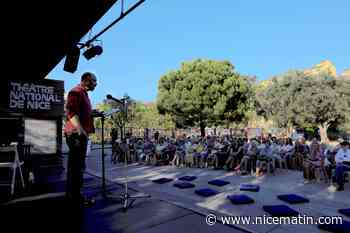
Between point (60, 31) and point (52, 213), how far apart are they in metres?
3.31

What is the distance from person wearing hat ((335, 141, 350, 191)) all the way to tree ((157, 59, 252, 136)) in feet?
45.2

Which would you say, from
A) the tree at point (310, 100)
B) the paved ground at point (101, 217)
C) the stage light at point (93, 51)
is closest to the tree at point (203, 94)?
the tree at point (310, 100)

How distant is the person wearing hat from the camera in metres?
5.30

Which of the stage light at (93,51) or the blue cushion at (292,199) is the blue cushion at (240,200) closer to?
the blue cushion at (292,199)

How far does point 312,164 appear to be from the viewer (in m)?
6.16

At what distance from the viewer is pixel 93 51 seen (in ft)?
18.3

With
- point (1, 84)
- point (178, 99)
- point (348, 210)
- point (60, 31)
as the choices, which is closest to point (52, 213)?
point (60, 31)

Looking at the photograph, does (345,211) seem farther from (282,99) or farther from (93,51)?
(282,99)

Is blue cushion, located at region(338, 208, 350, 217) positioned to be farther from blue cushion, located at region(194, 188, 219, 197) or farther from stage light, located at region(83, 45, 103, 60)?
stage light, located at region(83, 45, 103, 60)

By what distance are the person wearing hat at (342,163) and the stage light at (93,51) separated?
17.8 ft

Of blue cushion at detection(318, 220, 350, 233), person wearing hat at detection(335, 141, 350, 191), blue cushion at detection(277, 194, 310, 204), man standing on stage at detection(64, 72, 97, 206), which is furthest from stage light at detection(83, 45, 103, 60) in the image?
person wearing hat at detection(335, 141, 350, 191)

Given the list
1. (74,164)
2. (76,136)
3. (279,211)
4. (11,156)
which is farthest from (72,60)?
(279,211)

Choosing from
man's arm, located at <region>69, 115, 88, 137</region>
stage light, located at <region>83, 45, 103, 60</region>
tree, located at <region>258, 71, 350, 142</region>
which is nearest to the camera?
man's arm, located at <region>69, 115, 88, 137</region>

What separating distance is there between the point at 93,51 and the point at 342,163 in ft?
18.5
